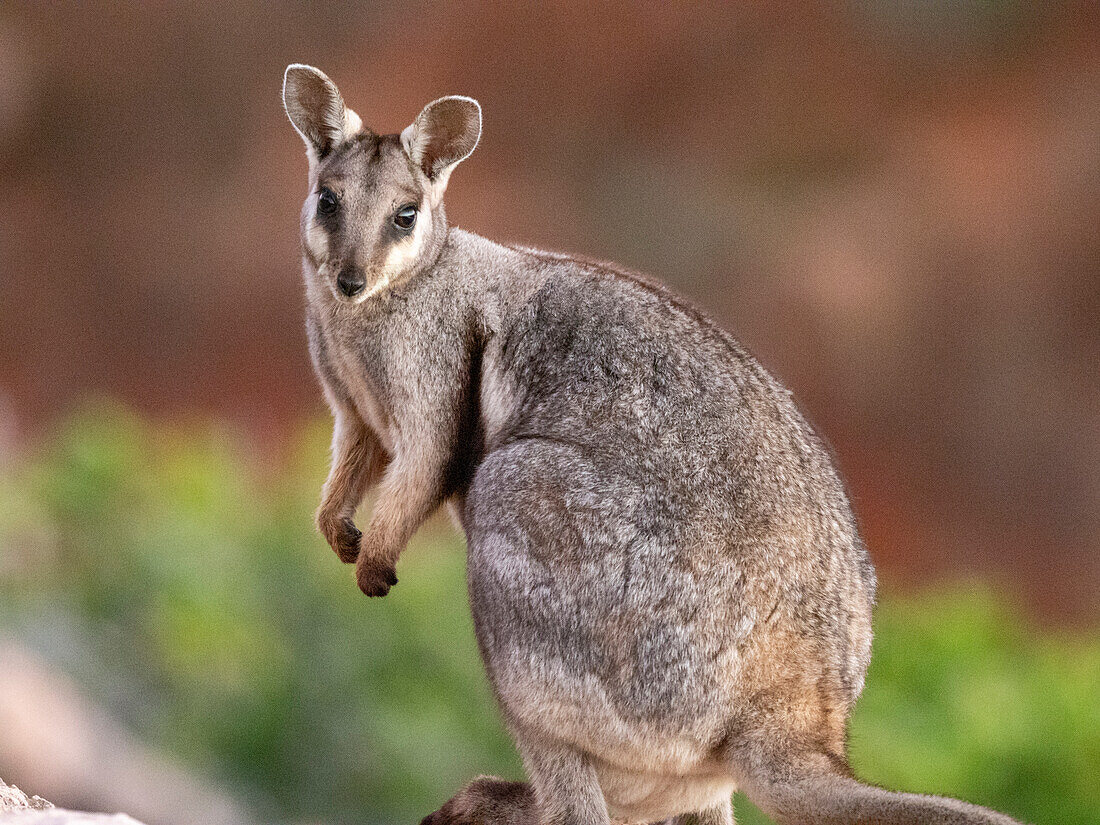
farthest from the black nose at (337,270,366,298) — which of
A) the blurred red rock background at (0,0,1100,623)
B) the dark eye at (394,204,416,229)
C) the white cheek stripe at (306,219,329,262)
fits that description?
the blurred red rock background at (0,0,1100,623)

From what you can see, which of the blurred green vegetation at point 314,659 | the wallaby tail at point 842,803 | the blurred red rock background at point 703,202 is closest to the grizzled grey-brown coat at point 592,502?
the wallaby tail at point 842,803

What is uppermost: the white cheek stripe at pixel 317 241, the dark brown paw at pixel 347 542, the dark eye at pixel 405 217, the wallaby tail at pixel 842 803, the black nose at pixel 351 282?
the dark eye at pixel 405 217

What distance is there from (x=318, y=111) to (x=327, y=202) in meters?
0.52

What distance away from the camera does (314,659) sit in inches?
353

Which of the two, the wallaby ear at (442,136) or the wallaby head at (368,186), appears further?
the wallaby ear at (442,136)

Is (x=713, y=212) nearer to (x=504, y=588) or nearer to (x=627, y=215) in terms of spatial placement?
(x=627, y=215)

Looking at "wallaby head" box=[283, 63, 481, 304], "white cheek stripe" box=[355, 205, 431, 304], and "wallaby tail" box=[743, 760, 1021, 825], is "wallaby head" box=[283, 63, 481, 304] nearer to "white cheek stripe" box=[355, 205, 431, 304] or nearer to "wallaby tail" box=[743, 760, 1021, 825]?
"white cheek stripe" box=[355, 205, 431, 304]

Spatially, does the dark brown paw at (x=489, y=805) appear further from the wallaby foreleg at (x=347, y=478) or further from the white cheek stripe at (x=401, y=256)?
the white cheek stripe at (x=401, y=256)

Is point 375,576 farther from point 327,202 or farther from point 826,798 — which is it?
point 826,798

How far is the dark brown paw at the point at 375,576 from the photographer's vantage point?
4.95 metres

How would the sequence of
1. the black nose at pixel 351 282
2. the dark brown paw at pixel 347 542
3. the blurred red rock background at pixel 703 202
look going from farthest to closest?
the blurred red rock background at pixel 703 202 → the dark brown paw at pixel 347 542 → the black nose at pixel 351 282

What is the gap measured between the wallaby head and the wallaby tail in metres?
2.33

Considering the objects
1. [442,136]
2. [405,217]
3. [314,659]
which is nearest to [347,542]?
[405,217]

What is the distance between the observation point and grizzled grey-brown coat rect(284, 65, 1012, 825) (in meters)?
4.13
